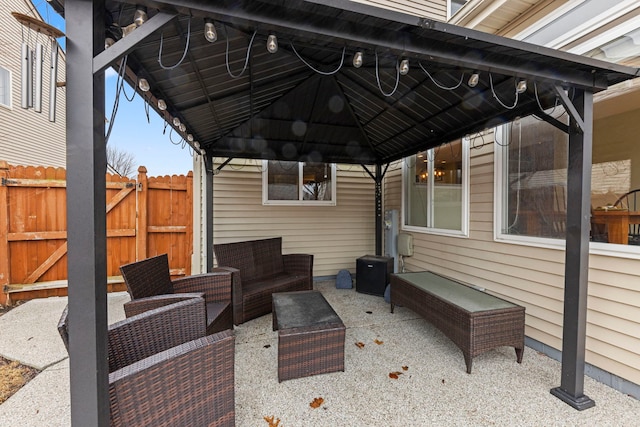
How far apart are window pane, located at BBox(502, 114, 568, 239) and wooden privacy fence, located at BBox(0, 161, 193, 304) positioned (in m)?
5.05

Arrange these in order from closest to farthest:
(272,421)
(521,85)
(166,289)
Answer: (272,421), (521,85), (166,289)

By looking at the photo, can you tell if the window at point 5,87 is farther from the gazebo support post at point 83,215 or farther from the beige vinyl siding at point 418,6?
the beige vinyl siding at point 418,6

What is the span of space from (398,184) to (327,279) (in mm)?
2531

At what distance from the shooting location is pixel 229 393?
1.71m

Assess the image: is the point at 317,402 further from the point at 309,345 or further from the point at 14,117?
the point at 14,117

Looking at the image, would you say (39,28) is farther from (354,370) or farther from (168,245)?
(168,245)

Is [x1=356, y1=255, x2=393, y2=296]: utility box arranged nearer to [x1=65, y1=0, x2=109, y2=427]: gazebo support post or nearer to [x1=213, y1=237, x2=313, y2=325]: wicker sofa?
[x1=213, y1=237, x2=313, y2=325]: wicker sofa

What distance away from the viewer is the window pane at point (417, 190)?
16.1 feet

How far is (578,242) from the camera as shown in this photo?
7.11 feet

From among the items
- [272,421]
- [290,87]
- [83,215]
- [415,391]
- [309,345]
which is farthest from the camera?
[290,87]

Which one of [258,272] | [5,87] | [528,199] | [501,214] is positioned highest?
[5,87]

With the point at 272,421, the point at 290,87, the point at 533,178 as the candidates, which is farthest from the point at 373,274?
the point at 290,87

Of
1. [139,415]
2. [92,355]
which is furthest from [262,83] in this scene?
[139,415]

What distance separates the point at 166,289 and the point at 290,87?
9.29 ft
